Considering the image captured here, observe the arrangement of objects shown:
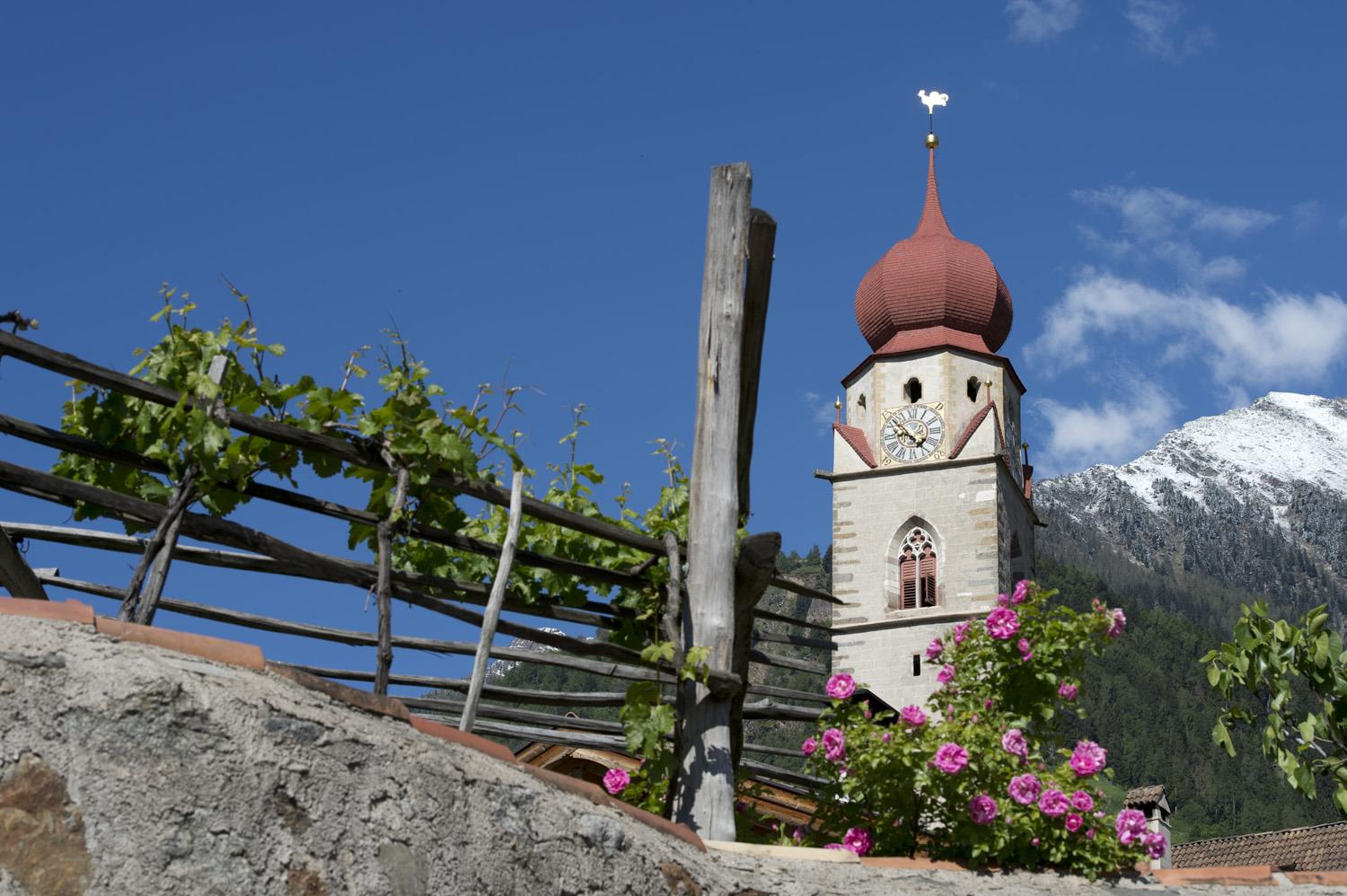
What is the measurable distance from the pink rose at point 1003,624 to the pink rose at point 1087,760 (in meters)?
0.49

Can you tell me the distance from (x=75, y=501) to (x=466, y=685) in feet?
6.59

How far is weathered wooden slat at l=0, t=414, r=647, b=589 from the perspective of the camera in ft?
17.1

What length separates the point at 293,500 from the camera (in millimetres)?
5574

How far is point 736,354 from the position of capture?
6.55 m

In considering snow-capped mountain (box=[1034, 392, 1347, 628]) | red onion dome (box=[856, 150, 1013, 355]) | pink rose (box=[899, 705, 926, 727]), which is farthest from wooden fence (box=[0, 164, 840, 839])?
snow-capped mountain (box=[1034, 392, 1347, 628])

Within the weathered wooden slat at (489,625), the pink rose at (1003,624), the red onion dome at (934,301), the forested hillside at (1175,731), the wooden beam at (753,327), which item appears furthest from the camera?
the forested hillside at (1175,731)

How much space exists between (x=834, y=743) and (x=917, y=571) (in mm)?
26565

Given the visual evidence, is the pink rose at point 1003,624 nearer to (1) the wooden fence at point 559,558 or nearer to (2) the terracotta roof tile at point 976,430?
(1) the wooden fence at point 559,558

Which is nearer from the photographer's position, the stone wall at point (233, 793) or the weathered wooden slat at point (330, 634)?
the stone wall at point (233, 793)

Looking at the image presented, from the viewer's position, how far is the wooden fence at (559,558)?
5227mm

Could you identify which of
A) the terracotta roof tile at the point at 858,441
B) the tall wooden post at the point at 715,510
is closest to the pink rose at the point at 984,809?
the tall wooden post at the point at 715,510

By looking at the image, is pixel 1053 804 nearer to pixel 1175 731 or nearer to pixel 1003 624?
pixel 1003 624

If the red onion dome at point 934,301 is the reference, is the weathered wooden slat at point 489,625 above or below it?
below

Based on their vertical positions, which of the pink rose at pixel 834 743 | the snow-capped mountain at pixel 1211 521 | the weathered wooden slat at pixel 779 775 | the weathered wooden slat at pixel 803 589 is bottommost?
the pink rose at pixel 834 743
